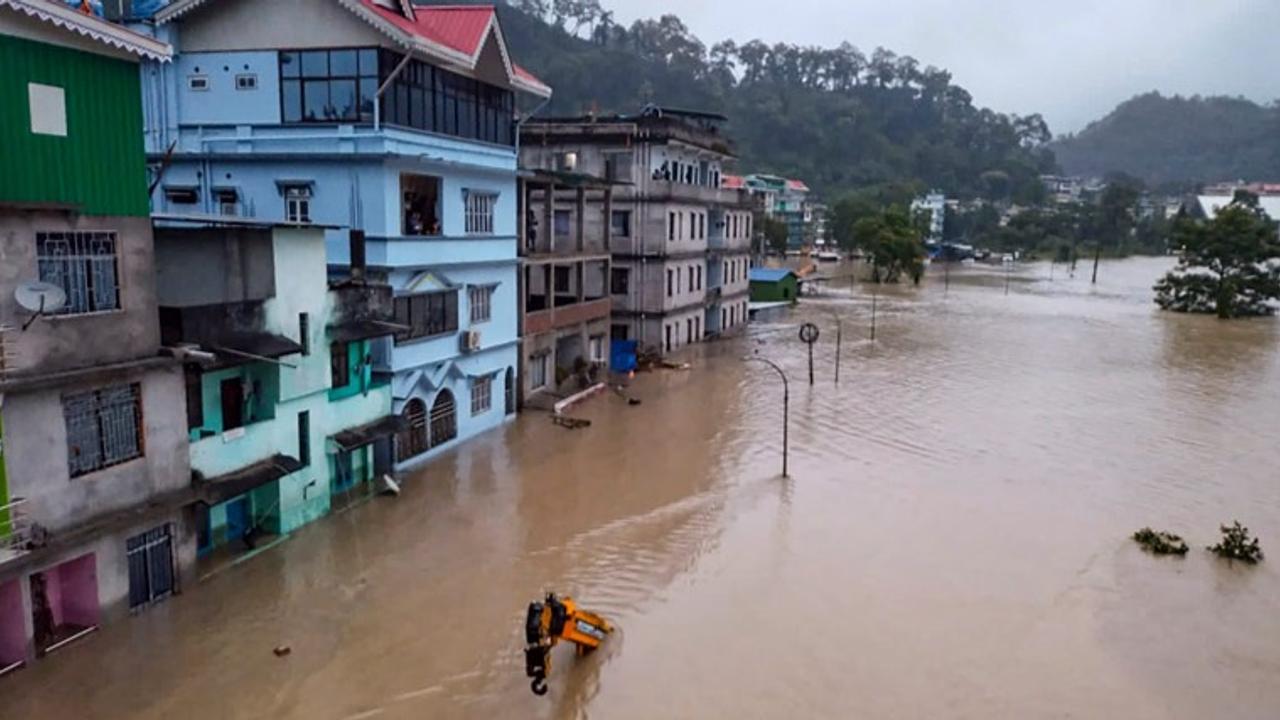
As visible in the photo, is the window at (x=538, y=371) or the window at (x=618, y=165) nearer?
the window at (x=538, y=371)

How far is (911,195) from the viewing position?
138625 millimetres

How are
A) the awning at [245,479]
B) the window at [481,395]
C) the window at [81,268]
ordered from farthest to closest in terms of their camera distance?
the window at [481,395] → the awning at [245,479] → the window at [81,268]

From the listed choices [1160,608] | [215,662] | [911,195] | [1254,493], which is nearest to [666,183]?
[1254,493]

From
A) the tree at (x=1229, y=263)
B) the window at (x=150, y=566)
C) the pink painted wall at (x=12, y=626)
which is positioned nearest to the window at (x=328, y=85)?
the window at (x=150, y=566)

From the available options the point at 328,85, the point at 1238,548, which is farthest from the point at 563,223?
the point at 1238,548

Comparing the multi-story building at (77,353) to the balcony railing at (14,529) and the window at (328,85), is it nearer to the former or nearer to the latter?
the balcony railing at (14,529)

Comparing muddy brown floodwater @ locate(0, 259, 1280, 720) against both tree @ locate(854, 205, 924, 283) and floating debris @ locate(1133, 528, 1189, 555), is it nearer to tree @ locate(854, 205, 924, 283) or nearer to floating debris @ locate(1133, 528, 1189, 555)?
floating debris @ locate(1133, 528, 1189, 555)

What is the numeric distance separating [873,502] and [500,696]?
12.0 metres

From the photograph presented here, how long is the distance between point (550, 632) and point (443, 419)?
504 inches

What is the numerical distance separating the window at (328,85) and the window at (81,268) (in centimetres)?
931

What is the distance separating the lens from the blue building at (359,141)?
2220 centimetres

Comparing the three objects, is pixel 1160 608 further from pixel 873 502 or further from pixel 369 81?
pixel 369 81

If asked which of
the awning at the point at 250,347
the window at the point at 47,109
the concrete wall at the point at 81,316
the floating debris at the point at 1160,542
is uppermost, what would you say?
the window at the point at 47,109

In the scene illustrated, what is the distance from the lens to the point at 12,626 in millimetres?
13070
